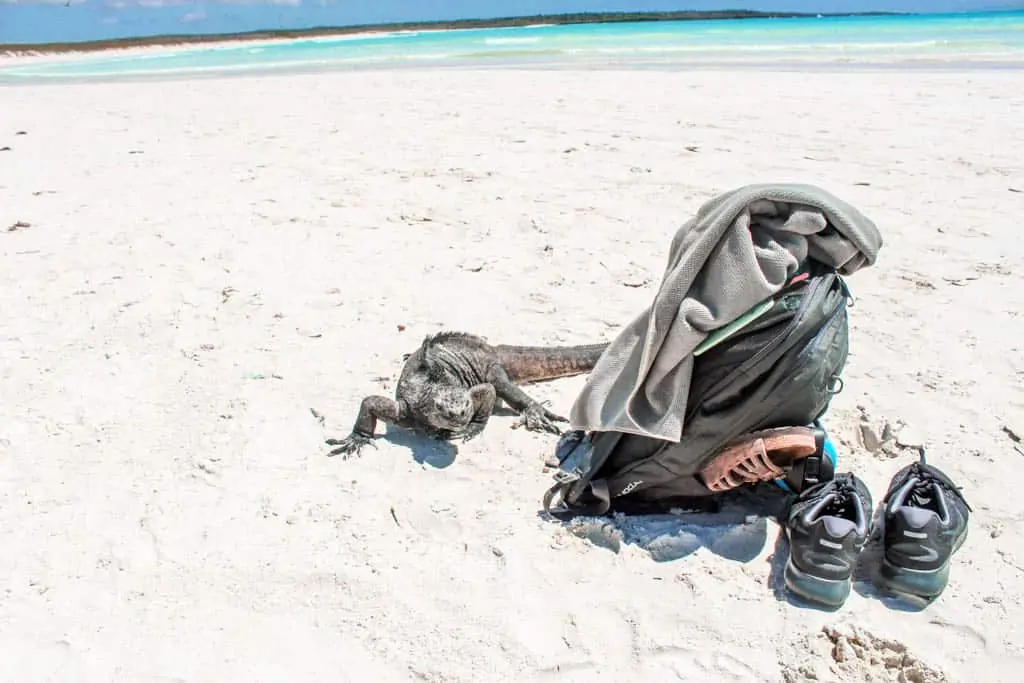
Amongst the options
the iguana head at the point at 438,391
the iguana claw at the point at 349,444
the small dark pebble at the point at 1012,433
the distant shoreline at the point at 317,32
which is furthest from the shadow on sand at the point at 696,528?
the distant shoreline at the point at 317,32

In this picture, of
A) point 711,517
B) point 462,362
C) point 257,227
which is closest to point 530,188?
point 257,227

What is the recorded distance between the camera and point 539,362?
3846mm

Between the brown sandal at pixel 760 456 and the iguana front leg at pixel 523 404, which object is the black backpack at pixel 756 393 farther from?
the iguana front leg at pixel 523 404

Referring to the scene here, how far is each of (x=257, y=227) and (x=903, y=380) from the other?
473cm

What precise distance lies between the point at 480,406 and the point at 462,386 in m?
0.14

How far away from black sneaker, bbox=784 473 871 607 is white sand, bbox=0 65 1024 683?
90mm

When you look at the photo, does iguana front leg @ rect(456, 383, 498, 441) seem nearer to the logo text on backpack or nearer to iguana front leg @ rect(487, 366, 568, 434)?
iguana front leg @ rect(487, 366, 568, 434)

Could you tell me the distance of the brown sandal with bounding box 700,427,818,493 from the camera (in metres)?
2.26

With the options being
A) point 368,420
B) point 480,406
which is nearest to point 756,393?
point 480,406

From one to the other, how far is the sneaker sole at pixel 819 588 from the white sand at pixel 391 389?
0.06 metres

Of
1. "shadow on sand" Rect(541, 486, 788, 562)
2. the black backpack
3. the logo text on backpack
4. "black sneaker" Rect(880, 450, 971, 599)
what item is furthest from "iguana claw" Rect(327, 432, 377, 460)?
"black sneaker" Rect(880, 450, 971, 599)

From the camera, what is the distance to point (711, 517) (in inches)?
103

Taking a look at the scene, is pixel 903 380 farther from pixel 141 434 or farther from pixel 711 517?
pixel 141 434

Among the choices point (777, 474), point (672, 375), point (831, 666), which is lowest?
point (831, 666)
